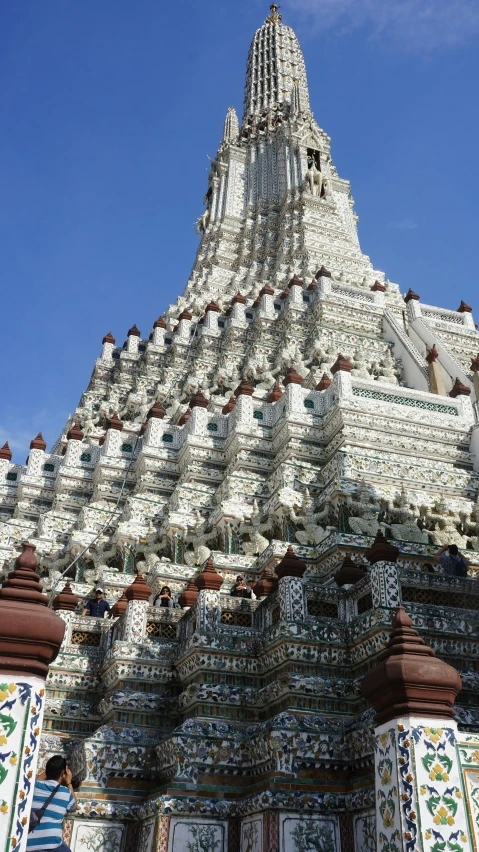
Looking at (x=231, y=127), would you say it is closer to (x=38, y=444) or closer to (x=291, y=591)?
(x=38, y=444)

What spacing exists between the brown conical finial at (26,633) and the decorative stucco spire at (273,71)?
4496 cm

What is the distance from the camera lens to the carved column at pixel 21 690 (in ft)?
14.9

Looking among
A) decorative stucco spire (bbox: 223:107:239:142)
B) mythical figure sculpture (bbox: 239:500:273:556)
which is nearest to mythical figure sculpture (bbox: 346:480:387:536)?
mythical figure sculpture (bbox: 239:500:273:556)

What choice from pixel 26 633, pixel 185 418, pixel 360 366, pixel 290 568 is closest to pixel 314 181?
pixel 360 366

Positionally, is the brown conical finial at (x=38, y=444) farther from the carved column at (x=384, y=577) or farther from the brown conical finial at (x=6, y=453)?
the carved column at (x=384, y=577)

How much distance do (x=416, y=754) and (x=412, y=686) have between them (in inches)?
16.7

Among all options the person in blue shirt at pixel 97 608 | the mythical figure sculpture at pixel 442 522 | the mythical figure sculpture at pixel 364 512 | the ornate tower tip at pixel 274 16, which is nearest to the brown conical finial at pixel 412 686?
the mythical figure sculpture at pixel 364 512

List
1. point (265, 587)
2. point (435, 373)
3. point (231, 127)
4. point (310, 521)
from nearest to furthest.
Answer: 1. point (265, 587)
2. point (310, 521)
3. point (435, 373)
4. point (231, 127)

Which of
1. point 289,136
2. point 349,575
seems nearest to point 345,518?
point 349,575

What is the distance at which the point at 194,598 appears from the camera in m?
10.9

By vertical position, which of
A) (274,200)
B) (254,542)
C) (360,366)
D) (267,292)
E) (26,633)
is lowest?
(26,633)

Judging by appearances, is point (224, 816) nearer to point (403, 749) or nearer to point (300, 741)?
point (300, 741)

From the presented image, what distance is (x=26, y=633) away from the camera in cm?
496

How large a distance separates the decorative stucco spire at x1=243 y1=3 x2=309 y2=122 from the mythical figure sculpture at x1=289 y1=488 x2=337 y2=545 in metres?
36.9
